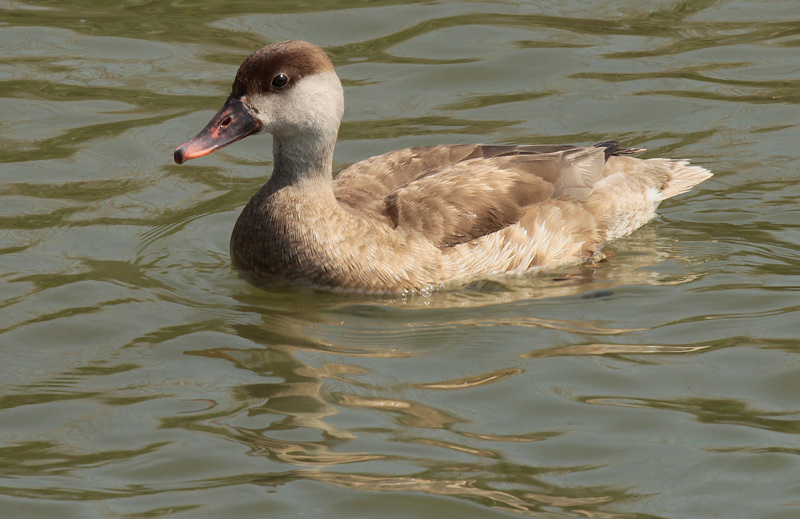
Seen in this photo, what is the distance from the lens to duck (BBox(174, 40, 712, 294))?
8266mm

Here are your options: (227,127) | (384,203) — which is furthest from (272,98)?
(384,203)

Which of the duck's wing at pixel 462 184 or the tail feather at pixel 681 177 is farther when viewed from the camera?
the tail feather at pixel 681 177

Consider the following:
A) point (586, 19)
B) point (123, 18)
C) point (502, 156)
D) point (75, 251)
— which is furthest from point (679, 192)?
point (123, 18)

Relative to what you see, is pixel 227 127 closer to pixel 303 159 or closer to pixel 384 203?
pixel 303 159

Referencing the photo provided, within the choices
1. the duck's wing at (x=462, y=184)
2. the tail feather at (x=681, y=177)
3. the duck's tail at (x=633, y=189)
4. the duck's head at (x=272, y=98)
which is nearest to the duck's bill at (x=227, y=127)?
the duck's head at (x=272, y=98)

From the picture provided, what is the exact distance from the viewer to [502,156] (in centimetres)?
930

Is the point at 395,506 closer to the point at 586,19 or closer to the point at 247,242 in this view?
the point at 247,242

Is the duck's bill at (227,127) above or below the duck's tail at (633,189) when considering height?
above

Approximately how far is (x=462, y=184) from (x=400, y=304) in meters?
1.06

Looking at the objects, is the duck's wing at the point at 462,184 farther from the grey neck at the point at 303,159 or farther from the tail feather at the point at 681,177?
the tail feather at the point at 681,177

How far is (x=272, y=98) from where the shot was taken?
8234mm

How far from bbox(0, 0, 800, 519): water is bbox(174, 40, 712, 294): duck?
20 centimetres

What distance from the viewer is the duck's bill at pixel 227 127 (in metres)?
8.18

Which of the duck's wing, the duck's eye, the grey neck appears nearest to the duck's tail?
the duck's wing
